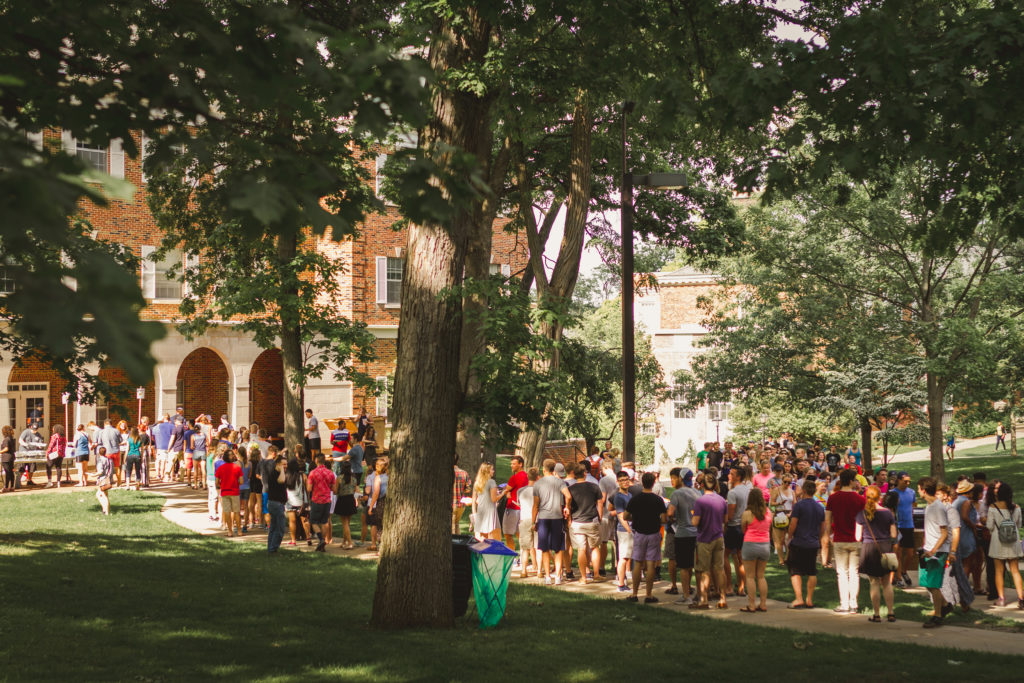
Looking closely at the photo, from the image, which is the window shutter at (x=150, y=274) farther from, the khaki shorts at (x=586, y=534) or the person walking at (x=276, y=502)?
the khaki shorts at (x=586, y=534)

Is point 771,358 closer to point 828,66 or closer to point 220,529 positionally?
point 220,529

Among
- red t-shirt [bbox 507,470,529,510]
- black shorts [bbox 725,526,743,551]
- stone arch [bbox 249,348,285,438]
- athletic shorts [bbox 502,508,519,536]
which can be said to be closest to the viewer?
black shorts [bbox 725,526,743,551]

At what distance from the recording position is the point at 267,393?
38.7 m

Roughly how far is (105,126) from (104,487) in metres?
17.4

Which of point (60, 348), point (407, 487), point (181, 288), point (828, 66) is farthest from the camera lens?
point (181, 288)

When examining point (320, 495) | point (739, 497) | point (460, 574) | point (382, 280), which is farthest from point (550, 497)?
point (382, 280)

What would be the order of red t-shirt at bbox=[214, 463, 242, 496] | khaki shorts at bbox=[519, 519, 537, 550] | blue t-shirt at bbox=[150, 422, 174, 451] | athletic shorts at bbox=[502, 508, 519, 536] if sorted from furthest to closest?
blue t-shirt at bbox=[150, 422, 174, 451] < red t-shirt at bbox=[214, 463, 242, 496] < athletic shorts at bbox=[502, 508, 519, 536] < khaki shorts at bbox=[519, 519, 537, 550]

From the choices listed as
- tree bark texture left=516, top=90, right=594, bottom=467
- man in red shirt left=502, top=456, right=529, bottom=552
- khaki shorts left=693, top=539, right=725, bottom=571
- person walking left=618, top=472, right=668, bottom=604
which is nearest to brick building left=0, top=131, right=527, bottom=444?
tree bark texture left=516, top=90, right=594, bottom=467

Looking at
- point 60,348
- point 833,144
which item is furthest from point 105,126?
point 833,144

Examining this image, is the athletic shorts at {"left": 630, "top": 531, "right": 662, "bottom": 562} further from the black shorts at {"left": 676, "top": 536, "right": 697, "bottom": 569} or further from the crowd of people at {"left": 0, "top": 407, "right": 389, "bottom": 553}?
the crowd of people at {"left": 0, "top": 407, "right": 389, "bottom": 553}

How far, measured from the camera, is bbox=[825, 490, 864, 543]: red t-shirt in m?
11.9

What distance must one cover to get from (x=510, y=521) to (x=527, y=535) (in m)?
0.60

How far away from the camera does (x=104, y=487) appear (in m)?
20.3

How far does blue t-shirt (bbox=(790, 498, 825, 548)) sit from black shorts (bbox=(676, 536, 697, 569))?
131 centimetres
